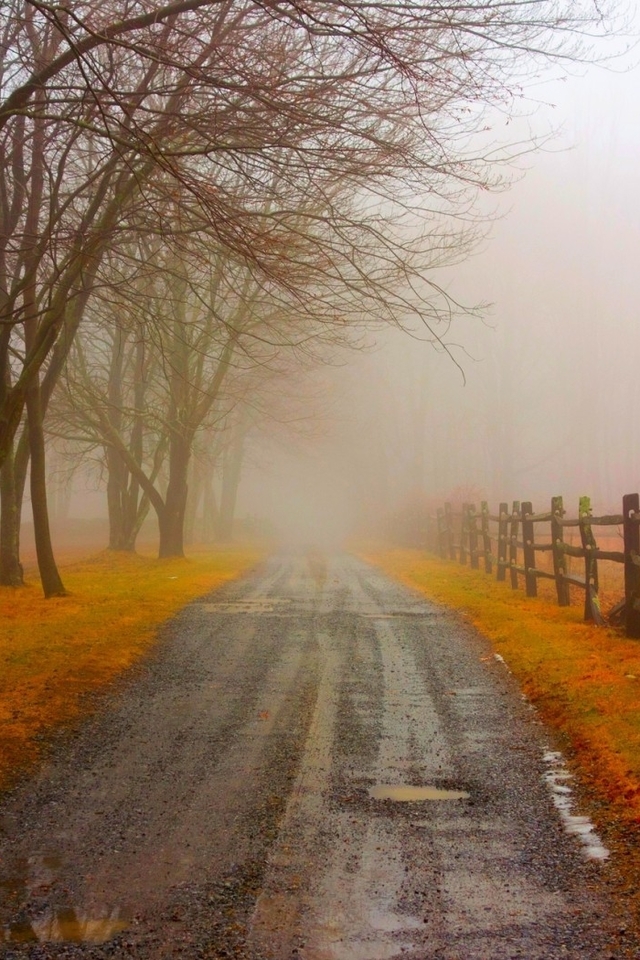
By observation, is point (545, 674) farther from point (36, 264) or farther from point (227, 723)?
point (36, 264)

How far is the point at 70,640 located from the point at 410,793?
21.4 ft

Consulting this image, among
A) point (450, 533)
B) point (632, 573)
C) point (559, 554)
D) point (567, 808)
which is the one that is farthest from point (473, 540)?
point (567, 808)

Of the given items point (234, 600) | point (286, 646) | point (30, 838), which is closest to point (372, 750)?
point (30, 838)

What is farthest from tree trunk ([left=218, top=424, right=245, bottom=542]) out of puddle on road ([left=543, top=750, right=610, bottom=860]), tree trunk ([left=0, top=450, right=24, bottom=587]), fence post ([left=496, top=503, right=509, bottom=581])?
puddle on road ([left=543, top=750, right=610, bottom=860])

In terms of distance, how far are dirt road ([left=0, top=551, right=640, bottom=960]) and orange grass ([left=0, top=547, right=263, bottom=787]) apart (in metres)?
0.36

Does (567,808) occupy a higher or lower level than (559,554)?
lower

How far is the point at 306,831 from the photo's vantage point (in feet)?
16.3

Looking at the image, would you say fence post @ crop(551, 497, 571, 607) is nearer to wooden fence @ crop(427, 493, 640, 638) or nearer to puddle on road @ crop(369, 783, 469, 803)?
wooden fence @ crop(427, 493, 640, 638)

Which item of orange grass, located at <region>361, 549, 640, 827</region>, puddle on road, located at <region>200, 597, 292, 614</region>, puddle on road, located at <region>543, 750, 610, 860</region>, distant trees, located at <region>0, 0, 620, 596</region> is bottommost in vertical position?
puddle on road, located at <region>543, 750, 610, 860</region>

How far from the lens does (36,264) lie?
36.7 feet

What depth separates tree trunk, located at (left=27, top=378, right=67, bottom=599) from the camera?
52.6 feet

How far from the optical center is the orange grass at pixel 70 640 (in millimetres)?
7383

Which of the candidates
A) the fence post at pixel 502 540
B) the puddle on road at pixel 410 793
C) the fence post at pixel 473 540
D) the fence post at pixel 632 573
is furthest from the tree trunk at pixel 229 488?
the puddle on road at pixel 410 793

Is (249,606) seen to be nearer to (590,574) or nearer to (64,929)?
(590,574)
